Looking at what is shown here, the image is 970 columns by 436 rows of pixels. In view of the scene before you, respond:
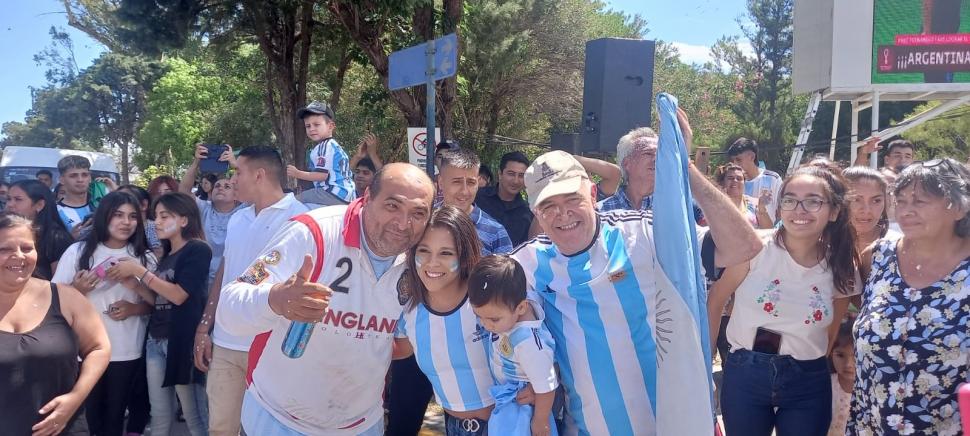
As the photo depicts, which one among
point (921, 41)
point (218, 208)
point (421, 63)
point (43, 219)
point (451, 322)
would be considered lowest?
point (451, 322)

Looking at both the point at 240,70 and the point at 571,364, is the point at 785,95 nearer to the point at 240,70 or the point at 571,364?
the point at 240,70

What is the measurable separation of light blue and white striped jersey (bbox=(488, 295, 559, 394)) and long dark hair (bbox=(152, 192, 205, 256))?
282 centimetres

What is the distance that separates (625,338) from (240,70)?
18915 mm

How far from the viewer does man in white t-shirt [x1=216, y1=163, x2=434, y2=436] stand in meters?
2.37

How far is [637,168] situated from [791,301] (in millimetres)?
1095

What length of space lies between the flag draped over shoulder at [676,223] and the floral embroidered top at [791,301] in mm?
774

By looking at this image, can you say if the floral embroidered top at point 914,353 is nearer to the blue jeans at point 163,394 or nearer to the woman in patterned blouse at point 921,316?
the woman in patterned blouse at point 921,316

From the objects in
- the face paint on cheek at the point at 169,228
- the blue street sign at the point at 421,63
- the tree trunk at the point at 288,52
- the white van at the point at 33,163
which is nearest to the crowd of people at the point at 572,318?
the face paint on cheek at the point at 169,228

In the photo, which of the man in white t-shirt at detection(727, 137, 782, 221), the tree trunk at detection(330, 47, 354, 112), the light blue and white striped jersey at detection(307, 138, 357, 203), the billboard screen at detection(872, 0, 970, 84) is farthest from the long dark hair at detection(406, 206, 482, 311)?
the billboard screen at detection(872, 0, 970, 84)

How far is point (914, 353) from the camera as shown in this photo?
2422 millimetres

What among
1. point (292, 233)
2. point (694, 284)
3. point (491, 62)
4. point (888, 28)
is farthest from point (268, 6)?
point (888, 28)

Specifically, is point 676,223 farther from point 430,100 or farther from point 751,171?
point 751,171

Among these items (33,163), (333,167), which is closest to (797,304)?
(333,167)

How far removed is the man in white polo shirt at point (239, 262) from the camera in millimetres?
3701
